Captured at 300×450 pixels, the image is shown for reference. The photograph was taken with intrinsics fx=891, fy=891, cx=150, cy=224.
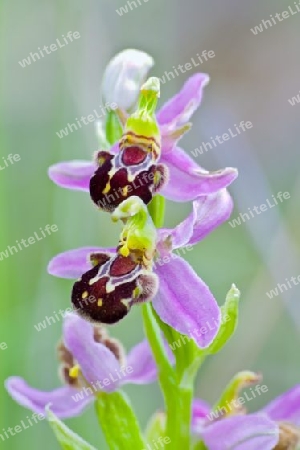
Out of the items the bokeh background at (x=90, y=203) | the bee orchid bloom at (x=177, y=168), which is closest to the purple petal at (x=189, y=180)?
the bee orchid bloom at (x=177, y=168)

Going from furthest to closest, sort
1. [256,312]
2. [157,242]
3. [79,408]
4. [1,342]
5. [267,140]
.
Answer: [267,140] → [256,312] → [1,342] → [79,408] → [157,242]

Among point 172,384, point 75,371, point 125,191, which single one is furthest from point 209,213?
point 75,371

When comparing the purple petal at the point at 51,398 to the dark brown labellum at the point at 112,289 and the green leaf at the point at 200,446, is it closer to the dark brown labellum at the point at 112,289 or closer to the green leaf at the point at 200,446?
the green leaf at the point at 200,446

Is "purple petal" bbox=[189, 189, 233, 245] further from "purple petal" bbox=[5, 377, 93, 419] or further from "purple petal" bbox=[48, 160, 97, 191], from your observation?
"purple petal" bbox=[5, 377, 93, 419]

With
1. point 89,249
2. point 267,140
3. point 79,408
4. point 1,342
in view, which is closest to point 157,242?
point 89,249

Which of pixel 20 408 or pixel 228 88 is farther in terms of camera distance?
pixel 228 88

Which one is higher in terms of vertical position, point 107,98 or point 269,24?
point 269,24

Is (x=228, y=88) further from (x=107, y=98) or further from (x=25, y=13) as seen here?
(x=107, y=98)

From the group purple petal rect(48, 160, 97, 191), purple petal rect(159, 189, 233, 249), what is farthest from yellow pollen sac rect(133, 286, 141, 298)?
purple petal rect(48, 160, 97, 191)
